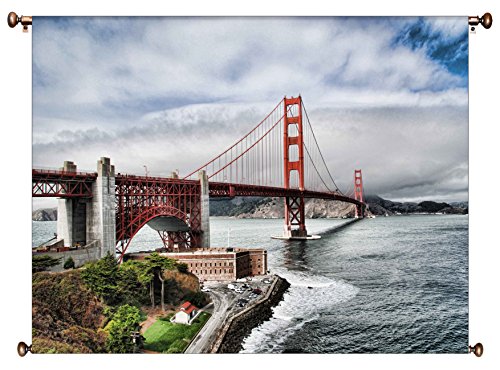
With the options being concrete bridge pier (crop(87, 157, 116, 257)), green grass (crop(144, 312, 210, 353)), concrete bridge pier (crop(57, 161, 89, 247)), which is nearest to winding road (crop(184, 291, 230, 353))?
green grass (crop(144, 312, 210, 353))

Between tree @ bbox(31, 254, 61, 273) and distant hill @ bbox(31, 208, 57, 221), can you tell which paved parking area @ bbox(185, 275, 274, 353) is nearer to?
tree @ bbox(31, 254, 61, 273)

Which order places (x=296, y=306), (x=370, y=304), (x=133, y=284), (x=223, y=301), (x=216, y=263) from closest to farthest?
1. (x=133, y=284)
2. (x=223, y=301)
3. (x=370, y=304)
4. (x=296, y=306)
5. (x=216, y=263)

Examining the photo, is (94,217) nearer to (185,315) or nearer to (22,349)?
(185,315)

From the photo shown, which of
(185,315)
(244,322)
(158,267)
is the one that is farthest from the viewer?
(244,322)


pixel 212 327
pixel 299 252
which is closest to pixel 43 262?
pixel 212 327

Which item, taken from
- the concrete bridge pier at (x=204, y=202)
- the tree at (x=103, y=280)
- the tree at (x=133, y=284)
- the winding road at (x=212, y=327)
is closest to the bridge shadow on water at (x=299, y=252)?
the concrete bridge pier at (x=204, y=202)
